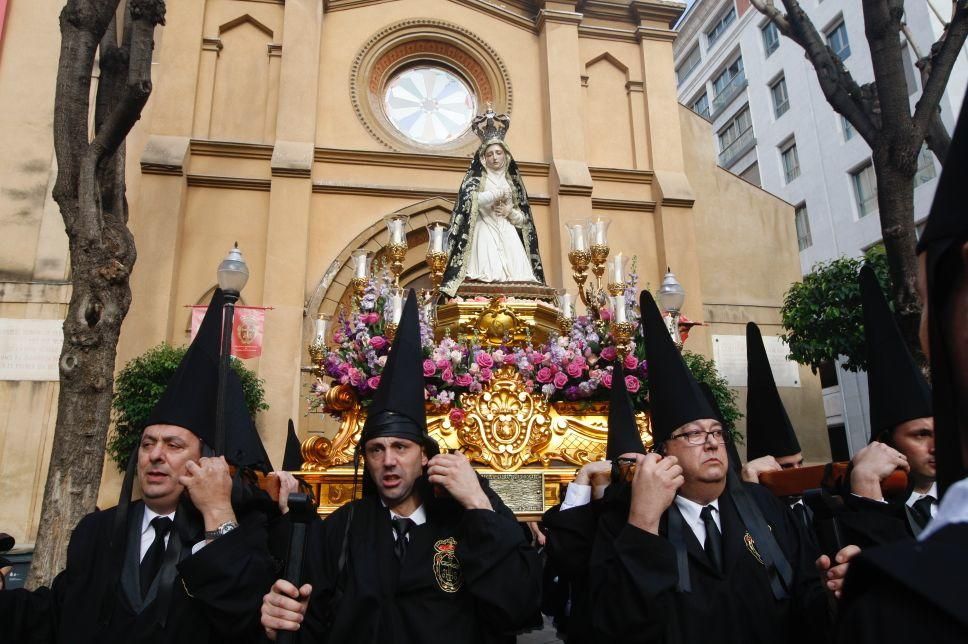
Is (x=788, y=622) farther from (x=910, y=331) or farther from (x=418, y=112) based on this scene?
(x=418, y=112)

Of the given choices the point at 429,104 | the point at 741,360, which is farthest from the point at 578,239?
the point at 429,104

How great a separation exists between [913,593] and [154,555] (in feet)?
9.04

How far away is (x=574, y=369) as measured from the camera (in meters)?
5.16

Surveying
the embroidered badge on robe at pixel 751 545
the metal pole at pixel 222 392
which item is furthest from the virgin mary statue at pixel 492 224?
the embroidered badge on robe at pixel 751 545

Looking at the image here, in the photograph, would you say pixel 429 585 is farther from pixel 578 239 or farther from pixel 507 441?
pixel 578 239

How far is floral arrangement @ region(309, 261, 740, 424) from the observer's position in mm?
5035

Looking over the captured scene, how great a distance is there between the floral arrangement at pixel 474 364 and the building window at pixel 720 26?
3011 cm

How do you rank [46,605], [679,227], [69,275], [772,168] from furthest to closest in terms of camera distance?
[772,168], [679,227], [69,275], [46,605]

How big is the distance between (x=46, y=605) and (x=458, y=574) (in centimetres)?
176

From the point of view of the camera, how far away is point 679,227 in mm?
14055

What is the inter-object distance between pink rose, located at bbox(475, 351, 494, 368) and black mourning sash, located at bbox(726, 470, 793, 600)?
2452 mm

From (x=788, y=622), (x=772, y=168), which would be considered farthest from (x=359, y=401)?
(x=772, y=168)

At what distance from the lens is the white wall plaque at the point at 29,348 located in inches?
452

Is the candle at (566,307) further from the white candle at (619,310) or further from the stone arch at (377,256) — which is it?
the stone arch at (377,256)
